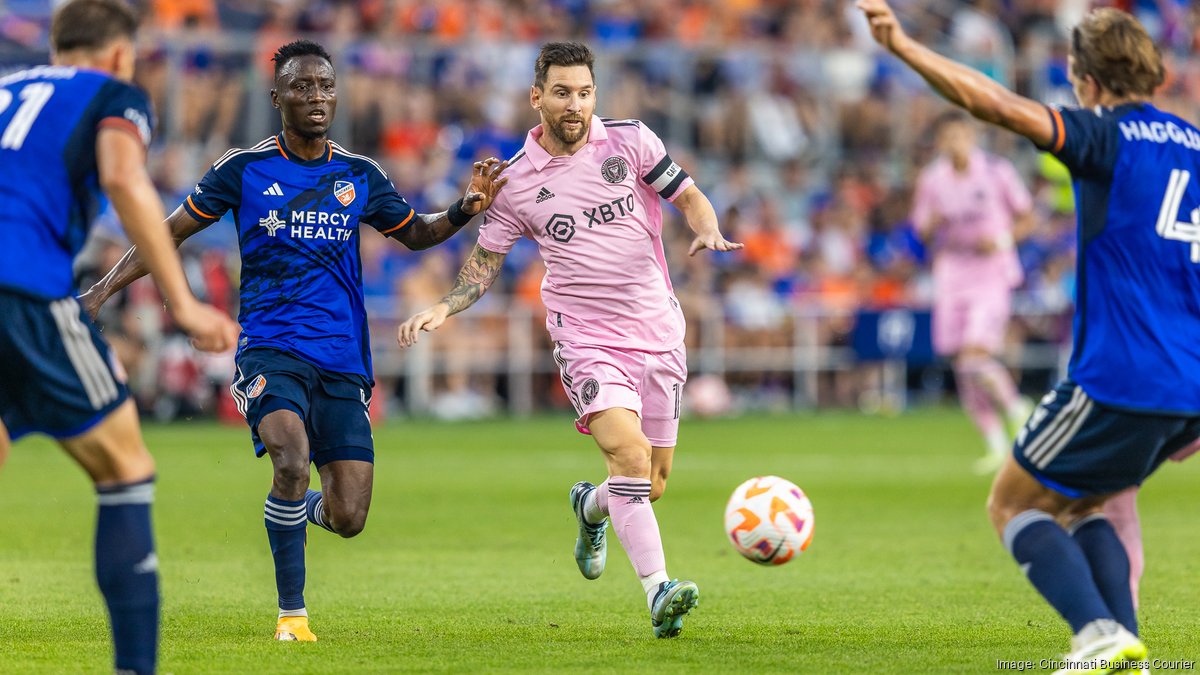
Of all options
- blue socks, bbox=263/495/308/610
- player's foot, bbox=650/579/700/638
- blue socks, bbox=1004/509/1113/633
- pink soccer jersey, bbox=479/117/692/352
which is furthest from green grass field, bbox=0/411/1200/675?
pink soccer jersey, bbox=479/117/692/352

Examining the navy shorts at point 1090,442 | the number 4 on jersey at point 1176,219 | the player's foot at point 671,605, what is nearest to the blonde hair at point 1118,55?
the number 4 on jersey at point 1176,219

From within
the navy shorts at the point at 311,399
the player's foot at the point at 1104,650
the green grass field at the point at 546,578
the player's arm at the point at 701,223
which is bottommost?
the green grass field at the point at 546,578

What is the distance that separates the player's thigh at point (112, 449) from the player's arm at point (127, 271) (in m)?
1.97

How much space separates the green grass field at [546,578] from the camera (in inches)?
273

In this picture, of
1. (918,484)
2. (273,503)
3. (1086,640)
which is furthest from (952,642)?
(918,484)

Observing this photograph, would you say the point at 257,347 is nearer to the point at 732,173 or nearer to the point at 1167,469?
the point at 1167,469

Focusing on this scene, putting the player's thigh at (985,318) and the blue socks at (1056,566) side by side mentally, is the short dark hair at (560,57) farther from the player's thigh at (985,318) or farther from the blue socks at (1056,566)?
the player's thigh at (985,318)

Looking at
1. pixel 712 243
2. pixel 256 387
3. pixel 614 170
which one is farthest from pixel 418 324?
pixel 712 243

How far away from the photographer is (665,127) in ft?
82.9

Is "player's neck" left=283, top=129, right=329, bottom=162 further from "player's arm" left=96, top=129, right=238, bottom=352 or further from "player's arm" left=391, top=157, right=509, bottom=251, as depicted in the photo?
"player's arm" left=96, top=129, right=238, bottom=352

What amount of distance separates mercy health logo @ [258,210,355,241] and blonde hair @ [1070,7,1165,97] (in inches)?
137

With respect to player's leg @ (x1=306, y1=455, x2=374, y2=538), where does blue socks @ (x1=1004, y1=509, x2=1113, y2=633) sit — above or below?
above

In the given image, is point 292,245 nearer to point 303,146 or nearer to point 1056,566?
point 303,146

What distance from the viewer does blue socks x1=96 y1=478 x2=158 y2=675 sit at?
5492mm
